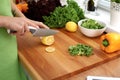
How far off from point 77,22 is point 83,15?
0.27 feet

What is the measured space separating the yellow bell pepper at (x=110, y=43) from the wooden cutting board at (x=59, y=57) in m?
0.03

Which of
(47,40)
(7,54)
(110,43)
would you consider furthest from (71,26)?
(7,54)

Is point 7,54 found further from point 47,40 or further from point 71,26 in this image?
point 71,26

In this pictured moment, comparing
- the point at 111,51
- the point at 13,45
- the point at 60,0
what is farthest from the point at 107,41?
the point at 60,0

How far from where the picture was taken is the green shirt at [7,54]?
2.88 ft

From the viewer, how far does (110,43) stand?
0.94 m

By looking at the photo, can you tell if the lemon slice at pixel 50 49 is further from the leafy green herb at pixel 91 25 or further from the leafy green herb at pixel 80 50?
the leafy green herb at pixel 91 25

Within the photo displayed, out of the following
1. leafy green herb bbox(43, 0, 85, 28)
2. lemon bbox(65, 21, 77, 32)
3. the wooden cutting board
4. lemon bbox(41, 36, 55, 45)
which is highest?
leafy green herb bbox(43, 0, 85, 28)

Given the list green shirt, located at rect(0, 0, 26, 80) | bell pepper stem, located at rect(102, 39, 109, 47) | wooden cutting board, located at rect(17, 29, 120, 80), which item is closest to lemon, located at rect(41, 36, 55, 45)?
wooden cutting board, located at rect(17, 29, 120, 80)

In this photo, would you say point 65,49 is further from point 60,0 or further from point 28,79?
point 60,0

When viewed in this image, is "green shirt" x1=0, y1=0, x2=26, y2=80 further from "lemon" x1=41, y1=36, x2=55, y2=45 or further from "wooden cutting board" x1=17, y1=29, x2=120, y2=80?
"lemon" x1=41, y1=36, x2=55, y2=45

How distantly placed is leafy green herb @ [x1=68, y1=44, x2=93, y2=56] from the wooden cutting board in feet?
0.06

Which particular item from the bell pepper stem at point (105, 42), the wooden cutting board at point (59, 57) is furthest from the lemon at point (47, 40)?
the bell pepper stem at point (105, 42)

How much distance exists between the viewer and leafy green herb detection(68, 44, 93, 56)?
0.96m
